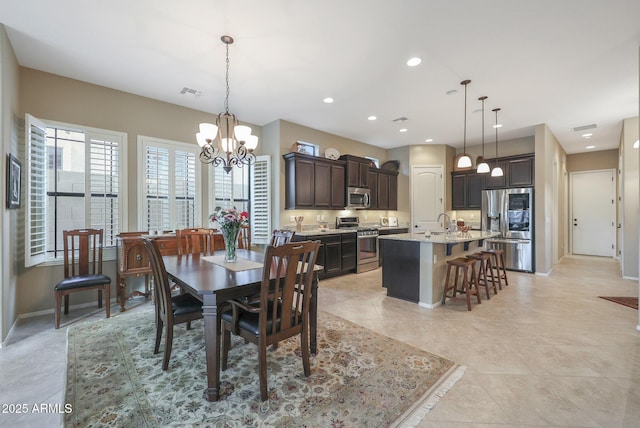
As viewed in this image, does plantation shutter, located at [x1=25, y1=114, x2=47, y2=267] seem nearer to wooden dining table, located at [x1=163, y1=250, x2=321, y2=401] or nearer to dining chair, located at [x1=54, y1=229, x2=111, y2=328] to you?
dining chair, located at [x1=54, y1=229, x2=111, y2=328]

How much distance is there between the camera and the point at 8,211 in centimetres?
286

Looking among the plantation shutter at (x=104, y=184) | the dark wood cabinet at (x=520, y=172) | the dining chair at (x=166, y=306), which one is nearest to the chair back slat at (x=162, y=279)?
the dining chair at (x=166, y=306)


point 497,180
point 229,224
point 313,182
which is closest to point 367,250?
point 313,182

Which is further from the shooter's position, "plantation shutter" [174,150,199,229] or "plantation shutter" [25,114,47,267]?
"plantation shutter" [174,150,199,229]

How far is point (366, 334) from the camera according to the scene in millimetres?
2975

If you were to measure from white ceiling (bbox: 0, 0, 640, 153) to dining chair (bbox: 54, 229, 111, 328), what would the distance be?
2046 millimetres

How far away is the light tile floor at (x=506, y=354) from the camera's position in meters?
1.84

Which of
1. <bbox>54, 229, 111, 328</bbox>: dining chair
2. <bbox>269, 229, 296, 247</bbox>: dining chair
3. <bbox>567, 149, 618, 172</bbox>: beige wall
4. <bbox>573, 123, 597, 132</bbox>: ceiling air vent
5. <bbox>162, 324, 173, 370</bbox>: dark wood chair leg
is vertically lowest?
<bbox>162, 324, 173, 370</bbox>: dark wood chair leg

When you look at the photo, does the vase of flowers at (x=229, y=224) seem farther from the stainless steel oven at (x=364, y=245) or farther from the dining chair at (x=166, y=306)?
the stainless steel oven at (x=364, y=245)

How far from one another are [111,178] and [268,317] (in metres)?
3.39

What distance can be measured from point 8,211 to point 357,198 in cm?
539

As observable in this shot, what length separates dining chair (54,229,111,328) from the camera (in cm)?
330

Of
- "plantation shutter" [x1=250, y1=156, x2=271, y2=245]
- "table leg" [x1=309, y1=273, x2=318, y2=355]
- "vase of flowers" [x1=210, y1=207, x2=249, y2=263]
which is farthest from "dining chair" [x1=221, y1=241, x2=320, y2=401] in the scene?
"plantation shutter" [x1=250, y1=156, x2=271, y2=245]

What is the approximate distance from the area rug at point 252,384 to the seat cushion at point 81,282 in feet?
1.68
